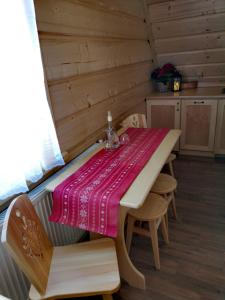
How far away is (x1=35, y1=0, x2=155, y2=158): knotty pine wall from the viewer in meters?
1.51

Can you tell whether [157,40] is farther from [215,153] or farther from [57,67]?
[57,67]

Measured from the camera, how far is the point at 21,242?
1051 mm

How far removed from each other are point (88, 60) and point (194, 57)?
6.05ft

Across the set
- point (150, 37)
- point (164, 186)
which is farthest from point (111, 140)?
point (150, 37)

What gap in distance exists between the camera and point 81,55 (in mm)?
1786

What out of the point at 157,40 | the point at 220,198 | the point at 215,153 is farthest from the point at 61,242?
the point at 157,40

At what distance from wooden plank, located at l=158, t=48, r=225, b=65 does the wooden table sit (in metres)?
1.82

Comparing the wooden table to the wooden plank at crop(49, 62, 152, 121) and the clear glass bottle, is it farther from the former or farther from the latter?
the wooden plank at crop(49, 62, 152, 121)

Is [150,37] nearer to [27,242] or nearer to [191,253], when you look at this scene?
[191,253]

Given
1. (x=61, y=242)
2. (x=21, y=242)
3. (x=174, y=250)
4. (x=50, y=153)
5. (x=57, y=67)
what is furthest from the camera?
(x=174, y=250)

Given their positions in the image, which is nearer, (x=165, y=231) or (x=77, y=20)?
(x=77, y=20)

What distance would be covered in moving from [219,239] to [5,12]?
2.07 metres

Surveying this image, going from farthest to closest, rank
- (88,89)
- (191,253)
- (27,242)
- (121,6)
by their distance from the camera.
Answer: (121,6), (88,89), (191,253), (27,242)

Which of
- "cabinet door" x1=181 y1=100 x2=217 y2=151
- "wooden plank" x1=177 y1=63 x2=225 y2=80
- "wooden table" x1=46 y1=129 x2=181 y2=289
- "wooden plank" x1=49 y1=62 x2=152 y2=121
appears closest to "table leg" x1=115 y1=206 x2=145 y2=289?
"wooden table" x1=46 y1=129 x2=181 y2=289
